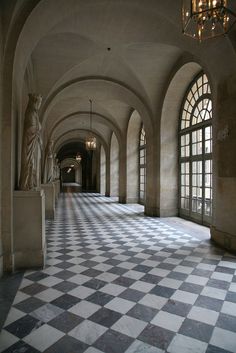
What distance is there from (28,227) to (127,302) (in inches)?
90.9

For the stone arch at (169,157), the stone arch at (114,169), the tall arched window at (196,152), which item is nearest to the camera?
the tall arched window at (196,152)

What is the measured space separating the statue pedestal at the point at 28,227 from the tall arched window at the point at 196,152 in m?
5.50

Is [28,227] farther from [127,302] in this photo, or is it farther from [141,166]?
[141,166]

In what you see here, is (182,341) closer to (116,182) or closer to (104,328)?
(104,328)

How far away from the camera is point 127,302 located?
339cm

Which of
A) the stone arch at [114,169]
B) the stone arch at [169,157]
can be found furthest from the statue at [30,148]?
the stone arch at [114,169]

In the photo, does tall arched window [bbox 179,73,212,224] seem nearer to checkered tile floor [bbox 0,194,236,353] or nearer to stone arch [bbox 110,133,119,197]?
checkered tile floor [bbox 0,194,236,353]

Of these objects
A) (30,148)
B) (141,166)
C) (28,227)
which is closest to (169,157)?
(141,166)

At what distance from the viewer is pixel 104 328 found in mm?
2791

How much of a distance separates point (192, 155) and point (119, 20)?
5.04 meters

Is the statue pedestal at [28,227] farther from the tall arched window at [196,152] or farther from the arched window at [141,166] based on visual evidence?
the arched window at [141,166]

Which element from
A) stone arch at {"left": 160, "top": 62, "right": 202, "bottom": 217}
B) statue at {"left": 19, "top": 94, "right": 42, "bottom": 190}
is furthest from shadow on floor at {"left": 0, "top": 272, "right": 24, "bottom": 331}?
stone arch at {"left": 160, "top": 62, "right": 202, "bottom": 217}

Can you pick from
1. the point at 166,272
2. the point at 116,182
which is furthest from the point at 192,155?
the point at 116,182

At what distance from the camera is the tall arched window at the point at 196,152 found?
8.52 m
